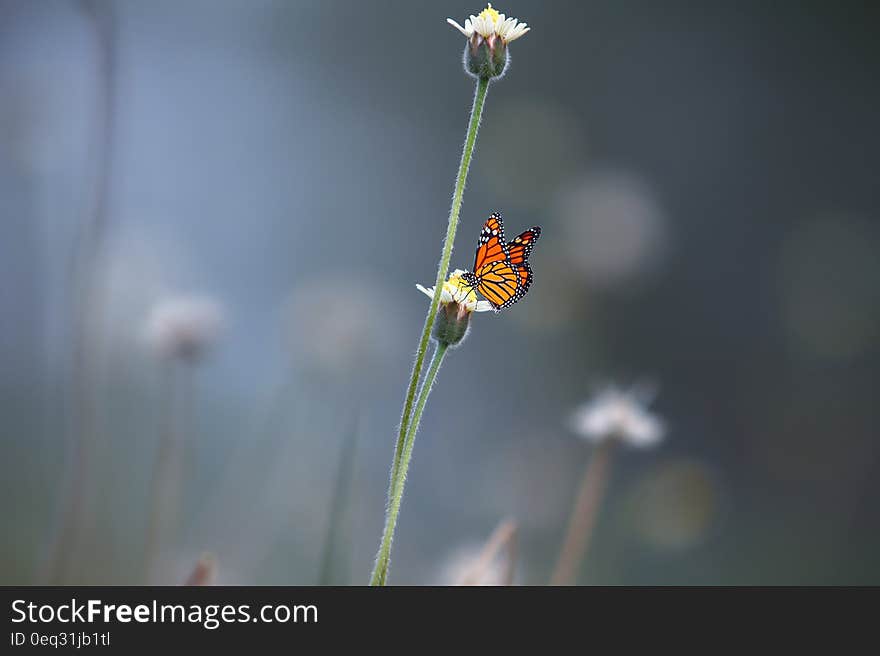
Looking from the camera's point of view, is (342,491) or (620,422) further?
(620,422)

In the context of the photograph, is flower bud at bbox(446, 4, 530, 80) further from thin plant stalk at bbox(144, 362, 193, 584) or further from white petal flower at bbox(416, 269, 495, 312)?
thin plant stalk at bbox(144, 362, 193, 584)

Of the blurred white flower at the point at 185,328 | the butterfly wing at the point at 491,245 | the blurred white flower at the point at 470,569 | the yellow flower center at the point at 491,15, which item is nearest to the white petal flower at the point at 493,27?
the yellow flower center at the point at 491,15

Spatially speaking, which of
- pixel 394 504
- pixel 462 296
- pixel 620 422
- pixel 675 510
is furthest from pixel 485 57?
pixel 675 510

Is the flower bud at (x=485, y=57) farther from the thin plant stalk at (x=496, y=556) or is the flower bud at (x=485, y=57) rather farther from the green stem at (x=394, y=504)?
the thin plant stalk at (x=496, y=556)

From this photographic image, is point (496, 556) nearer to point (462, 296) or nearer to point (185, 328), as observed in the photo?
point (462, 296)

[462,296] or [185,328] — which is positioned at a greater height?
[185,328]

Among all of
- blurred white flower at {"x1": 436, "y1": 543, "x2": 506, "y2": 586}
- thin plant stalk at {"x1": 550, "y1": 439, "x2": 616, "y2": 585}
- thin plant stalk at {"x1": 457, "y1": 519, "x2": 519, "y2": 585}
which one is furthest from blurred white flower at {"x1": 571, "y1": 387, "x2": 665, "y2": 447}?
thin plant stalk at {"x1": 457, "y1": 519, "x2": 519, "y2": 585}

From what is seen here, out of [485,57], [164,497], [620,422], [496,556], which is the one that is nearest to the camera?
[485,57]
